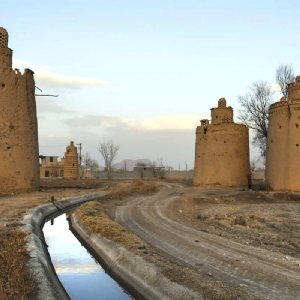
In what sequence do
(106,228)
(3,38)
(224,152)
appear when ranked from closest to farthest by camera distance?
(106,228) → (3,38) → (224,152)

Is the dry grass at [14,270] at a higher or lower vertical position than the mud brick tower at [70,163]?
lower

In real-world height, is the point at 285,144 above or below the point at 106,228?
above

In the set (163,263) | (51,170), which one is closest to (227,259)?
(163,263)

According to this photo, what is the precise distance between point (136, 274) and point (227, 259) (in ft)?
8.14

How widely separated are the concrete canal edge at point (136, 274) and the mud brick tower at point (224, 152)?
25.1m

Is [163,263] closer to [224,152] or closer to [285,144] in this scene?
[285,144]

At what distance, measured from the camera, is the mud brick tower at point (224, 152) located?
3966 cm

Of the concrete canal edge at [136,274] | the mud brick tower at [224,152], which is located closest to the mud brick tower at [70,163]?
the mud brick tower at [224,152]

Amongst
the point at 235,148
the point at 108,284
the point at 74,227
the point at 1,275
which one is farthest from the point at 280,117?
the point at 1,275

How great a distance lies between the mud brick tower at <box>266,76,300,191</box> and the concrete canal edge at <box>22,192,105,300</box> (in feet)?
45.3

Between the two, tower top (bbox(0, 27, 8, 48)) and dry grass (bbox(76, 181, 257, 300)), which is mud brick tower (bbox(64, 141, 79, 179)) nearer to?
tower top (bbox(0, 27, 8, 48))

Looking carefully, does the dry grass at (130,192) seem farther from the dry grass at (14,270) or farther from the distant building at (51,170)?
the distant building at (51,170)

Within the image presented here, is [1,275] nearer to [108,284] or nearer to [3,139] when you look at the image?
[108,284]

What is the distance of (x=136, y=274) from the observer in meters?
11.1
